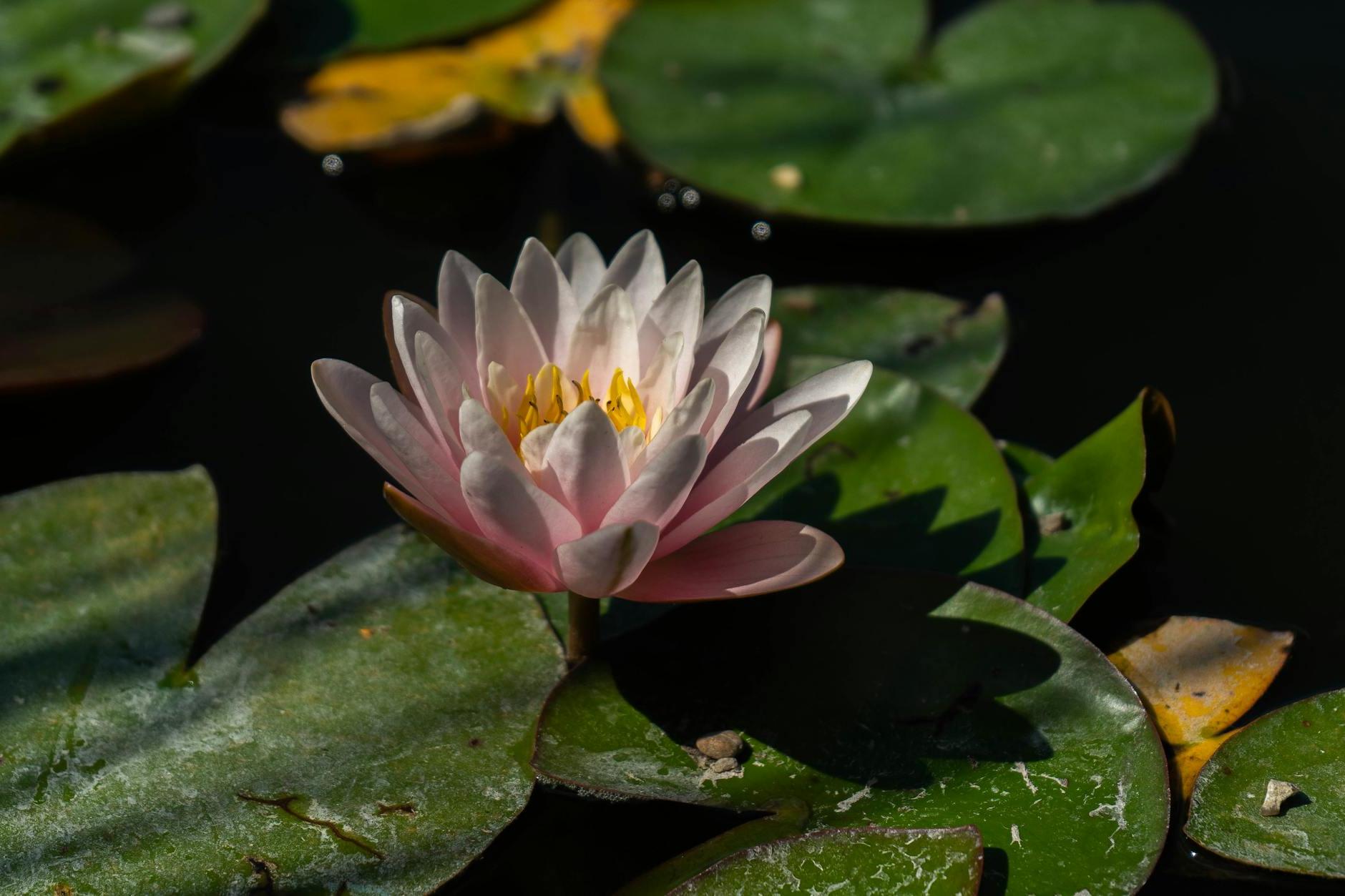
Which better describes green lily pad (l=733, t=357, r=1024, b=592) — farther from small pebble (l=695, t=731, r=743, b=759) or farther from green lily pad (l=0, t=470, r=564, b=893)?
green lily pad (l=0, t=470, r=564, b=893)

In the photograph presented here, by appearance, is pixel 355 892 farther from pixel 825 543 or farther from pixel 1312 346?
pixel 1312 346

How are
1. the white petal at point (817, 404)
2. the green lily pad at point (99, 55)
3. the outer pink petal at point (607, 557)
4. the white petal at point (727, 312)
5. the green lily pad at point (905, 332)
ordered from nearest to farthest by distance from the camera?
the outer pink petal at point (607, 557) < the white petal at point (817, 404) < the white petal at point (727, 312) < the green lily pad at point (905, 332) < the green lily pad at point (99, 55)

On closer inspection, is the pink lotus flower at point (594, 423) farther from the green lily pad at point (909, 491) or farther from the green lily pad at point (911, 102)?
the green lily pad at point (911, 102)

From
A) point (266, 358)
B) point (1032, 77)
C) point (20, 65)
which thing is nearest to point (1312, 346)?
point (1032, 77)

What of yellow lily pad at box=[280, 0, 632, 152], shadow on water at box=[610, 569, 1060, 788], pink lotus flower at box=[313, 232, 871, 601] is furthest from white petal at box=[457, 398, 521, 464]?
yellow lily pad at box=[280, 0, 632, 152]

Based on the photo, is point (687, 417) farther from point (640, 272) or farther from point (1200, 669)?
point (1200, 669)

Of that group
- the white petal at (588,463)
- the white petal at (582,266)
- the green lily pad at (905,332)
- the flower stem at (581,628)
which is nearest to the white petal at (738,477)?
the white petal at (588,463)
